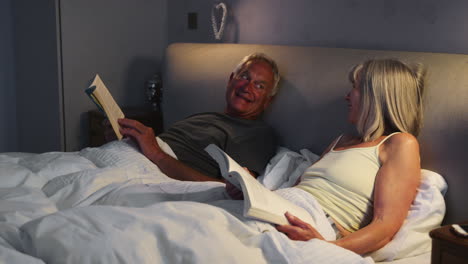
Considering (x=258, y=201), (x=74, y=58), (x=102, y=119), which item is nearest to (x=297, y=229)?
(x=258, y=201)

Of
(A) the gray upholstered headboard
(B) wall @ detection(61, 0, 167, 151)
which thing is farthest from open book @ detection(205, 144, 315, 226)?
(B) wall @ detection(61, 0, 167, 151)

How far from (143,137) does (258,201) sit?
0.91 m

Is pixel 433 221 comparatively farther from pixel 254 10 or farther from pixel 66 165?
pixel 254 10

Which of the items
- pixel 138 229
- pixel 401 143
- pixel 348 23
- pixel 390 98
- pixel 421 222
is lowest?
pixel 421 222

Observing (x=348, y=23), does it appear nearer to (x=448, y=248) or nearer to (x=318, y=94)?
(x=318, y=94)

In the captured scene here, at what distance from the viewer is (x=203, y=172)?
2.26m

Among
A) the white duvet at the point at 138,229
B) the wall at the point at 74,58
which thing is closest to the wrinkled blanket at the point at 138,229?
the white duvet at the point at 138,229

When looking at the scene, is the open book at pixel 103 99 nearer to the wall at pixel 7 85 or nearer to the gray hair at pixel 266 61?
the gray hair at pixel 266 61

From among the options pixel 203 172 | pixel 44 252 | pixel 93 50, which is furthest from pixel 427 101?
pixel 93 50

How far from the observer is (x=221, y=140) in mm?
2283

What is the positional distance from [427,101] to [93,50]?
2.13 metres

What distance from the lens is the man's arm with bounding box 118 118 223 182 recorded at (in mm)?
2129

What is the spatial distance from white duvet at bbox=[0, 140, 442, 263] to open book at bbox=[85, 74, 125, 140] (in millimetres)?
490

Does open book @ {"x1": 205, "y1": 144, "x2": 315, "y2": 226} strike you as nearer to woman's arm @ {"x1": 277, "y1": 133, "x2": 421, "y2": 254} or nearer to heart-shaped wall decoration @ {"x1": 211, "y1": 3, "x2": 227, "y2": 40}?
woman's arm @ {"x1": 277, "y1": 133, "x2": 421, "y2": 254}
